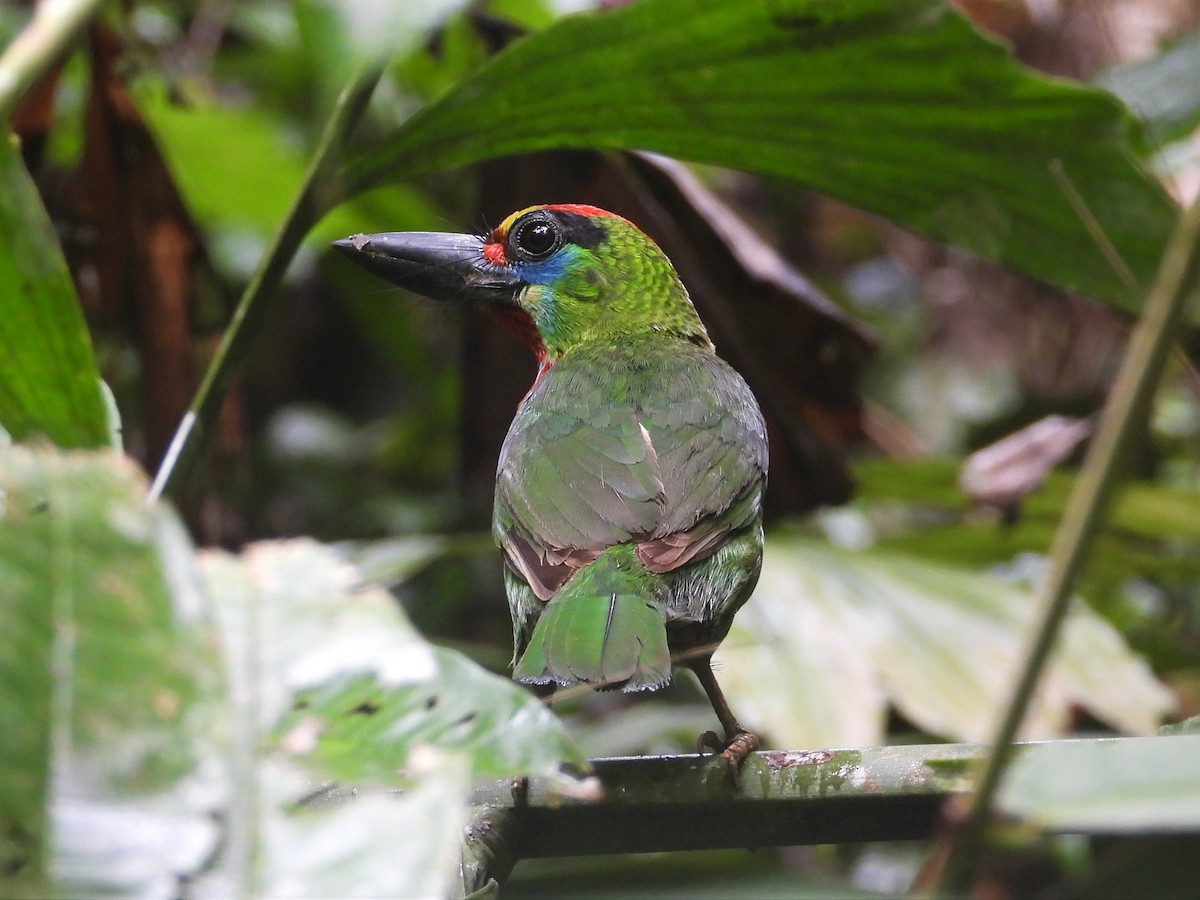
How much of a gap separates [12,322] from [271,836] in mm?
964

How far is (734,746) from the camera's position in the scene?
4.77ft

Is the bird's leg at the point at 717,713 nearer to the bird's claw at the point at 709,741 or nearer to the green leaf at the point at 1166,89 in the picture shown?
the bird's claw at the point at 709,741

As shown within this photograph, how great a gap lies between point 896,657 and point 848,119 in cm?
126

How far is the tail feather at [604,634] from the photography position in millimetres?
1479

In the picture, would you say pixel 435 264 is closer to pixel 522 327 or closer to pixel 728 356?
pixel 522 327

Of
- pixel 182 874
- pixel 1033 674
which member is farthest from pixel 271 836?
pixel 1033 674

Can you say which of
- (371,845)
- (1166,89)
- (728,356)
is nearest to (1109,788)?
(371,845)

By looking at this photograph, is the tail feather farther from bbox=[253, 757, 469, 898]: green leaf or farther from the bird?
bbox=[253, 757, 469, 898]: green leaf

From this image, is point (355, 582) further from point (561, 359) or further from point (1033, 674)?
point (561, 359)

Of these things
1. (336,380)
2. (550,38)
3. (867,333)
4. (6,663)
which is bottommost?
(336,380)

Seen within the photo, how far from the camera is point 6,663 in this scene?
626 mm

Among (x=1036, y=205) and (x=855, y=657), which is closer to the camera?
(x=1036, y=205)

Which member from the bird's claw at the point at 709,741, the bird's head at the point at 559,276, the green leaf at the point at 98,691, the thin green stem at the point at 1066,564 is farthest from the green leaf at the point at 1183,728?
the bird's head at the point at 559,276

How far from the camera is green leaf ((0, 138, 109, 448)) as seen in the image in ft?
4.61
